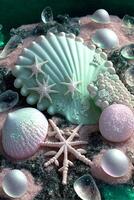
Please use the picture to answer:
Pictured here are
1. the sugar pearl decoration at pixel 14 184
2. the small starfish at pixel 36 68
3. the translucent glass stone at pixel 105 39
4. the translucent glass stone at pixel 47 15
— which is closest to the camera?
the sugar pearl decoration at pixel 14 184

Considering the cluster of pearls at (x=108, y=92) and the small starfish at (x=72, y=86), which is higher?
the small starfish at (x=72, y=86)

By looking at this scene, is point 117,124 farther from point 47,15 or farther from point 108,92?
point 47,15

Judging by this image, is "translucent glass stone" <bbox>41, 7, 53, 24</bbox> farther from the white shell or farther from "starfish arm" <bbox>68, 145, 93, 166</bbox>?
"starfish arm" <bbox>68, 145, 93, 166</bbox>

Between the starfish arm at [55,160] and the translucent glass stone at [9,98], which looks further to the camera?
the translucent glass stone at [9,98]

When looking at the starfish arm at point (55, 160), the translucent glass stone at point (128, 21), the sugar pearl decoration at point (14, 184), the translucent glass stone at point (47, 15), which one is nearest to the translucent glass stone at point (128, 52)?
the translucent glass stone at point (128, 21)

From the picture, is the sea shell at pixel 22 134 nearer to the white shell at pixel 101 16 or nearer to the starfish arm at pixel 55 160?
the starfish arm at pixel 55 160

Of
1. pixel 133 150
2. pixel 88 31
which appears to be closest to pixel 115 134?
pixel 133 150
